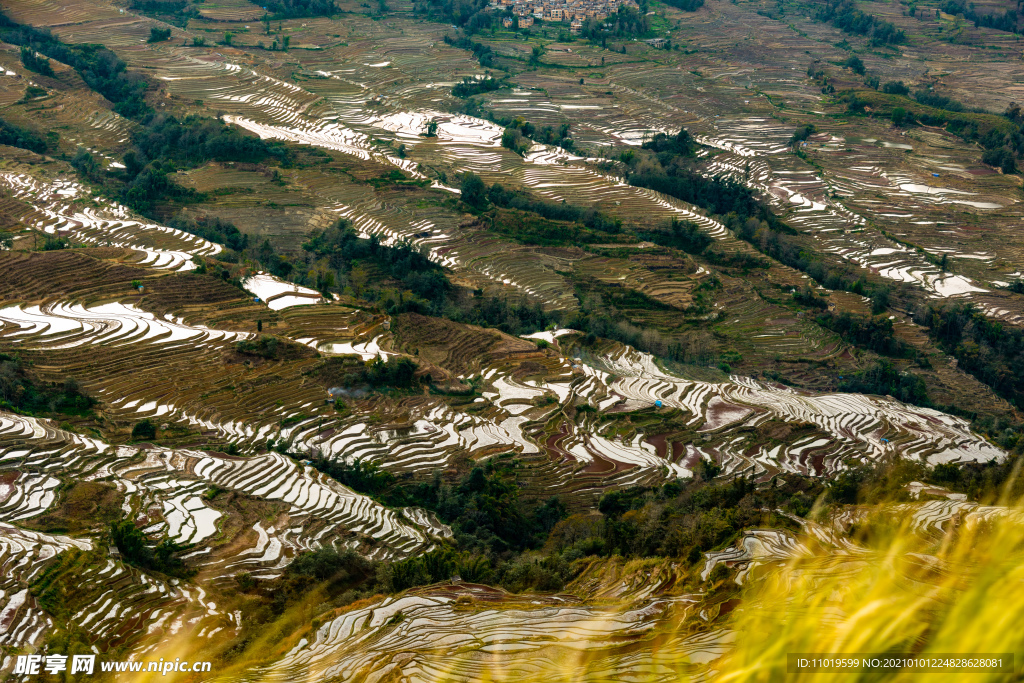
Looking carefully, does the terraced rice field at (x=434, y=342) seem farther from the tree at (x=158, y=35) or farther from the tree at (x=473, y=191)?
the tree at (x=473, y=191)

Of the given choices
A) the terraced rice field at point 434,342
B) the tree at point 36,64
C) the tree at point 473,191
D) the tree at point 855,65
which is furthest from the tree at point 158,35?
the tree at point 855,65

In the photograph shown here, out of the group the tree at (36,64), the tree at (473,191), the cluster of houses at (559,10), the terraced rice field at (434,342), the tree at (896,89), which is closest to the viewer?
the terraced rice field at (434,342)

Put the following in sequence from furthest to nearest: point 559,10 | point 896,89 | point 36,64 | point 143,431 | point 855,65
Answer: point 559,10 → point 855,65 → point 896,89 → point 36,64 → point 143,431

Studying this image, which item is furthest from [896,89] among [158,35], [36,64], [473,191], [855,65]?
[36,64]

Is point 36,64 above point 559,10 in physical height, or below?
below

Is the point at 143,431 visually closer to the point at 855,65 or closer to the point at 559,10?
the point at 855,65

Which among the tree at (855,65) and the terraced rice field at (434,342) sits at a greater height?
the tree at (855,65)

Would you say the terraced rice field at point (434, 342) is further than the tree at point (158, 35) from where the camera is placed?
No

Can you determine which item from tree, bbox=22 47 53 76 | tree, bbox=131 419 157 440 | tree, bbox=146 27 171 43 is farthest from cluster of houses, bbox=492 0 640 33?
tree, bbox=131 419 157 440
